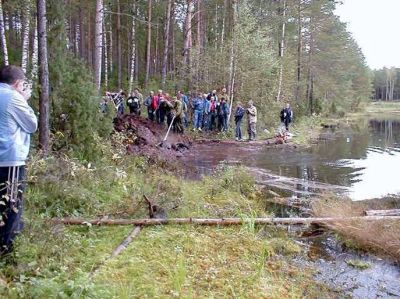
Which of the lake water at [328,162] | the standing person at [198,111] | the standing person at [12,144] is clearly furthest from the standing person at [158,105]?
the standing person at [12,144]

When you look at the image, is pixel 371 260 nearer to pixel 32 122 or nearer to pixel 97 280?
pixel 97 280

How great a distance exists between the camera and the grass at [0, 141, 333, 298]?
437 cm

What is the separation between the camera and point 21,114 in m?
4.20

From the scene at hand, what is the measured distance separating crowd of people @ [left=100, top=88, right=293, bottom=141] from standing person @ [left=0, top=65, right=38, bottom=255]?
13798mm

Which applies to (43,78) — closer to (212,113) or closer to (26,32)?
(26,32)

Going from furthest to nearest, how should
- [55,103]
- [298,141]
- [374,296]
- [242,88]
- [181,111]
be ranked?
[242,88], [298,141], [181,111], [55,103], [374,296]

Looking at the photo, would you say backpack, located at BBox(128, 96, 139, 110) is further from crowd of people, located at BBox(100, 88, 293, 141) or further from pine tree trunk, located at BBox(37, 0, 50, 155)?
pine tree trunk, located at BBox(37, 0, 50, 155)

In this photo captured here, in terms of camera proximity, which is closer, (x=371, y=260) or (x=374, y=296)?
(x=374, y=296)

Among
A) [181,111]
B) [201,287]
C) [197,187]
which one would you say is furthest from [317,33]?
[201,287]

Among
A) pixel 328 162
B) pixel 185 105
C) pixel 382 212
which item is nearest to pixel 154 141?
pixel 185 105

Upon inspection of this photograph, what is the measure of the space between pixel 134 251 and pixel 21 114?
7.66ft

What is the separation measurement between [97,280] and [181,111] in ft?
46.4

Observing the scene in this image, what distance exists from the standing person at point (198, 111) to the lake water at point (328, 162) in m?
2.10

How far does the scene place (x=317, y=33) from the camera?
39375mm
